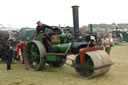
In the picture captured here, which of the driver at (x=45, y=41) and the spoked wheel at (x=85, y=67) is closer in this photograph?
the spoked wheel at (x=85, y=67)

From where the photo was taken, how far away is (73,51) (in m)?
5.60

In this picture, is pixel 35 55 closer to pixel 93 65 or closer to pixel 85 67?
pixel 85 67

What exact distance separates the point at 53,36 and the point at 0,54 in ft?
10.7

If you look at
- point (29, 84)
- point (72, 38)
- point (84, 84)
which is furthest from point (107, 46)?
point (29, 84)

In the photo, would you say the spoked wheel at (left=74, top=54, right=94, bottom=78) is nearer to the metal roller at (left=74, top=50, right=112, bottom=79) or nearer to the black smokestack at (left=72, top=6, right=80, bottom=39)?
the metal roller at (left=74, top=50, right=112, bottom=79)

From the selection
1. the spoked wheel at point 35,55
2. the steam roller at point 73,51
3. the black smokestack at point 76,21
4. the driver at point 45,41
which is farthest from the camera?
the driver at point 45,41

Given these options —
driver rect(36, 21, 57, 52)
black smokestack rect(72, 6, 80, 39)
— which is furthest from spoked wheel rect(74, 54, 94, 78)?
driver rect(36, 21, 57, 52)

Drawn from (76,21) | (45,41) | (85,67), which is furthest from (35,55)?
(85,67)

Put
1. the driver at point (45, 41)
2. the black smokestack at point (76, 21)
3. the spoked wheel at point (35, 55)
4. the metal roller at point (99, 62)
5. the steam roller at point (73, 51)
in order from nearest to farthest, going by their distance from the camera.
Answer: the metal roller at point (99, 62) < the steam roller at point (73, 51) < the black smokestack at point (76, 21) < the spoked wheel at point (35, 55) < the driver at point (45, 41)

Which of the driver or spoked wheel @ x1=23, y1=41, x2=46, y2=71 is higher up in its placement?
the driver

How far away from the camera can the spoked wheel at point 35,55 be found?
611 cm

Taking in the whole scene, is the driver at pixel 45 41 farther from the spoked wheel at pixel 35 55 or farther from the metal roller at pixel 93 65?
the metal roller at pixel 93 65

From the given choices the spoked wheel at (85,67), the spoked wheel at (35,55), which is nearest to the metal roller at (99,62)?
the spoked wheel at (85,67)

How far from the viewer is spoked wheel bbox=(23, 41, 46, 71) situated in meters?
6.11
